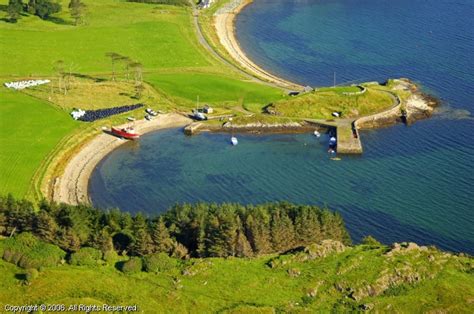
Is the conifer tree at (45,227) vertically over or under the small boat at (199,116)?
over

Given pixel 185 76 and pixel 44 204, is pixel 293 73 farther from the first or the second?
pixel 44 204

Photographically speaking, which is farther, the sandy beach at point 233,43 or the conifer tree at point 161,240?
the sandy beach at point 233,43

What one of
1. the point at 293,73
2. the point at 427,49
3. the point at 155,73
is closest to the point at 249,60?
the point at 293,73

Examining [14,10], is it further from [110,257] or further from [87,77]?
[110,257]

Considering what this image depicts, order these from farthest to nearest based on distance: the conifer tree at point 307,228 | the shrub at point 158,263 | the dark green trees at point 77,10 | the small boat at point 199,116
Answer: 1. the dark green trees at point 77,10
2. the small boat at point 199,116
3. the conifer tree at point 307,228
4. the shrub at point 158,263

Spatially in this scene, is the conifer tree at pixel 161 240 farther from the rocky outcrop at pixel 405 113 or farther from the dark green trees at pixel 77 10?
the dark green trees at pixel 77 10

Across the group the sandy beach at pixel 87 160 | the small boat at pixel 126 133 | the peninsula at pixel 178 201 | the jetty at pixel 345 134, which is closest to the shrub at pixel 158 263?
the peninsula at pixel 178 201

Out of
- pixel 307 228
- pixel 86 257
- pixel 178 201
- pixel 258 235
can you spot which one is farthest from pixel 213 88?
pixel 86 257
